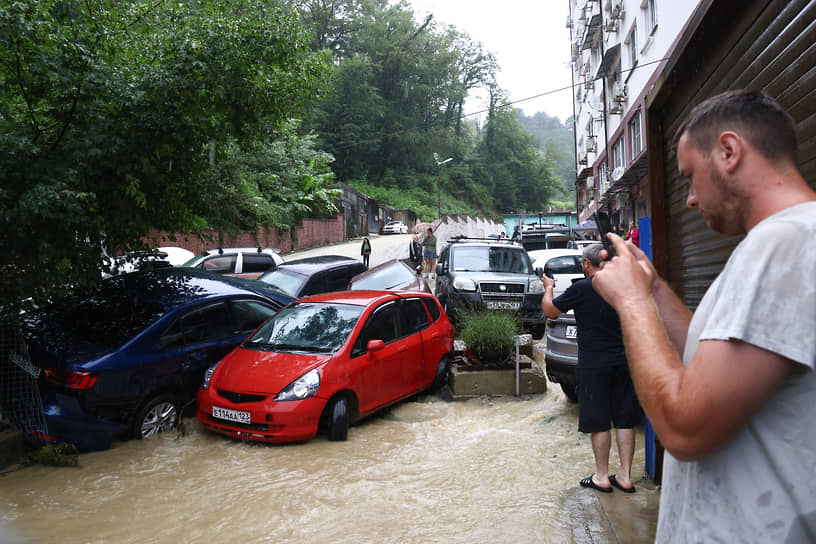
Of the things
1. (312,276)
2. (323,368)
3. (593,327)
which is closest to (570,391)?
(593,327)

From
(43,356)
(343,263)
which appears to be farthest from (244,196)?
(43,356)

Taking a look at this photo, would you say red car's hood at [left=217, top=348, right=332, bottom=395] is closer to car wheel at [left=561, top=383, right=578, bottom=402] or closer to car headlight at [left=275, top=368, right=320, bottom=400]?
car headlight at [left=275, top=368, right=320, bottom=400]

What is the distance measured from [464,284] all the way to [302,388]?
19.1 feet

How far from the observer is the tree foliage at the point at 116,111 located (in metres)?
5.60

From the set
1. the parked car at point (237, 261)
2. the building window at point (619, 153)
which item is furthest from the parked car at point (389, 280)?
the building window at point (619, 153)

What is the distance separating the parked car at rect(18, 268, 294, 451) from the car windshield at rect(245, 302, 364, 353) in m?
0.60

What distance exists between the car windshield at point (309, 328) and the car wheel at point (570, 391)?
2.79 m

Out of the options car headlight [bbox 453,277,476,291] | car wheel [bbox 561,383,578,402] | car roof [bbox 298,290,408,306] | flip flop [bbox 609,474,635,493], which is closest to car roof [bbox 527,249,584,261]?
car headlight [bbox 453,277,476,291]

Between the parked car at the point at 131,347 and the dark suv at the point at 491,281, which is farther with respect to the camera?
the dark suv at the point at 491,281

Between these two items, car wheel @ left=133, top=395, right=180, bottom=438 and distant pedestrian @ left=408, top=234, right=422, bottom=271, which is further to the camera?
distant pedestrian @ left=408, top=234, right=422, bottom=271

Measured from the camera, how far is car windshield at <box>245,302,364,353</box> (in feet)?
22.0

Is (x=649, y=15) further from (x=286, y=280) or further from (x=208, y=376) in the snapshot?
(x=208, y=376)

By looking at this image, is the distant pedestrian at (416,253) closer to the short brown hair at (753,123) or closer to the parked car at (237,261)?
the parked car at (237,261)

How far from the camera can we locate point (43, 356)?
19.4 ft
